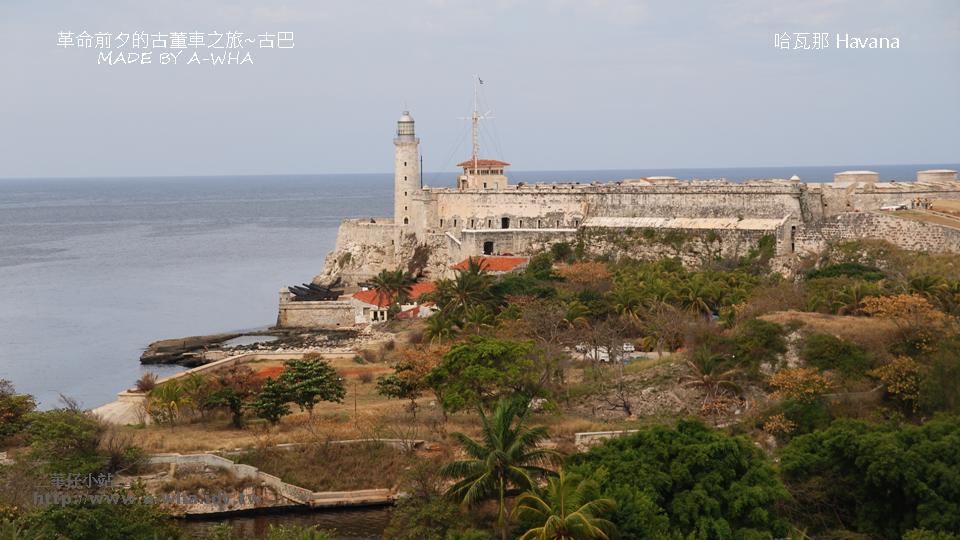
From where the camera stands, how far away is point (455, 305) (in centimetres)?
4106

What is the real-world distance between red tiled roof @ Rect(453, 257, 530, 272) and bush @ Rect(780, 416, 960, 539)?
27502 millimetres

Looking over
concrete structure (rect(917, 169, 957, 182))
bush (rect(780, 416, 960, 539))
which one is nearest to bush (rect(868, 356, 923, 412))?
bush (rect(780, 416, 960, 539))

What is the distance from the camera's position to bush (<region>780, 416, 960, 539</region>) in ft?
66.7

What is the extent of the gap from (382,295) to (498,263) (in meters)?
5.31

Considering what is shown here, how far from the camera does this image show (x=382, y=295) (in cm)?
5022

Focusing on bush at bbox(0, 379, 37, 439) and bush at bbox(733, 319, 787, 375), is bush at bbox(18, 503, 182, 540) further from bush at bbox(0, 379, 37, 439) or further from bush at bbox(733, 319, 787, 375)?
bush at bbox(733, 319, 787, 375)

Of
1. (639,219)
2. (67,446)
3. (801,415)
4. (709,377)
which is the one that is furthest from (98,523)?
(639,219)

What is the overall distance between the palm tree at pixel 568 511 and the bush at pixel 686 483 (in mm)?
373

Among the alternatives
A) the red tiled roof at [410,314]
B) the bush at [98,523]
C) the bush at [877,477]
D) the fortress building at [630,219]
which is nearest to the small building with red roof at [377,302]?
the red tiled roof at [410,314]

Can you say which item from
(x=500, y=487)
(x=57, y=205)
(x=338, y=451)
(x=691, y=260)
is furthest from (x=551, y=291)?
(x=57, y=205)

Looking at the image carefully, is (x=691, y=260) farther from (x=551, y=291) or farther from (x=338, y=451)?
(x=338, y=451)

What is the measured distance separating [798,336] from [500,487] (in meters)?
12.3

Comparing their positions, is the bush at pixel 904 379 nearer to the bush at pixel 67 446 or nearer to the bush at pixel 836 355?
the bush at pixel 836 355

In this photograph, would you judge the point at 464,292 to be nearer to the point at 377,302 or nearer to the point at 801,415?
the point at 377,302
